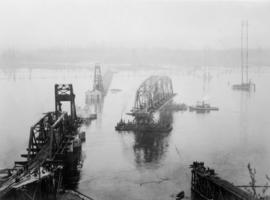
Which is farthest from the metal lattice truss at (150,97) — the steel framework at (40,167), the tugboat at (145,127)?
the steel framework at (40,167)

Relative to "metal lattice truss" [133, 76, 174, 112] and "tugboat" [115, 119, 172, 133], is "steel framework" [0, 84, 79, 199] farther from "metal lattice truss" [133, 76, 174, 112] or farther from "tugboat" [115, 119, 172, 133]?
"metal lattice truss" [133, 76, 174, 112]

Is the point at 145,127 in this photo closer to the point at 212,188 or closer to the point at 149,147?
the point at 149,147

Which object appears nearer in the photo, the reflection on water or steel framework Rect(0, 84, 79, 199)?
steel framework Rect(0, 84, 79, 199)

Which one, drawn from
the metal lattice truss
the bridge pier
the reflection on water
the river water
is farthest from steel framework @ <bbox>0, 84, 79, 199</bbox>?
the metal lattice truss

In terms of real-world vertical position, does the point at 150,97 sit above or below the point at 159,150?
above

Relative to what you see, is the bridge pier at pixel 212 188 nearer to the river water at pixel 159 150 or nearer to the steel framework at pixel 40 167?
the river water at pixel 159 150

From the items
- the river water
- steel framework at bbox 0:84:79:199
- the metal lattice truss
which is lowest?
the river water

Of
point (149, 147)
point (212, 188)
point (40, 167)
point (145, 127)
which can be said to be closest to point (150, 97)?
point (145, 127)

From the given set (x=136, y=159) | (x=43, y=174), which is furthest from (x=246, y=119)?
(x=43, y=174)

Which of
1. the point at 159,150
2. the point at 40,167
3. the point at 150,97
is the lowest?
the point at 159,150

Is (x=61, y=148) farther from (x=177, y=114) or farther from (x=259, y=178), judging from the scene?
(x=177, y=114)

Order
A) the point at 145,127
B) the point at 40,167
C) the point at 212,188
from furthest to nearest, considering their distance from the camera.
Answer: the point at 145,127 → the point at 212,188 → the point at 40,167

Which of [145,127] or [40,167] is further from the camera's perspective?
[145,127]
